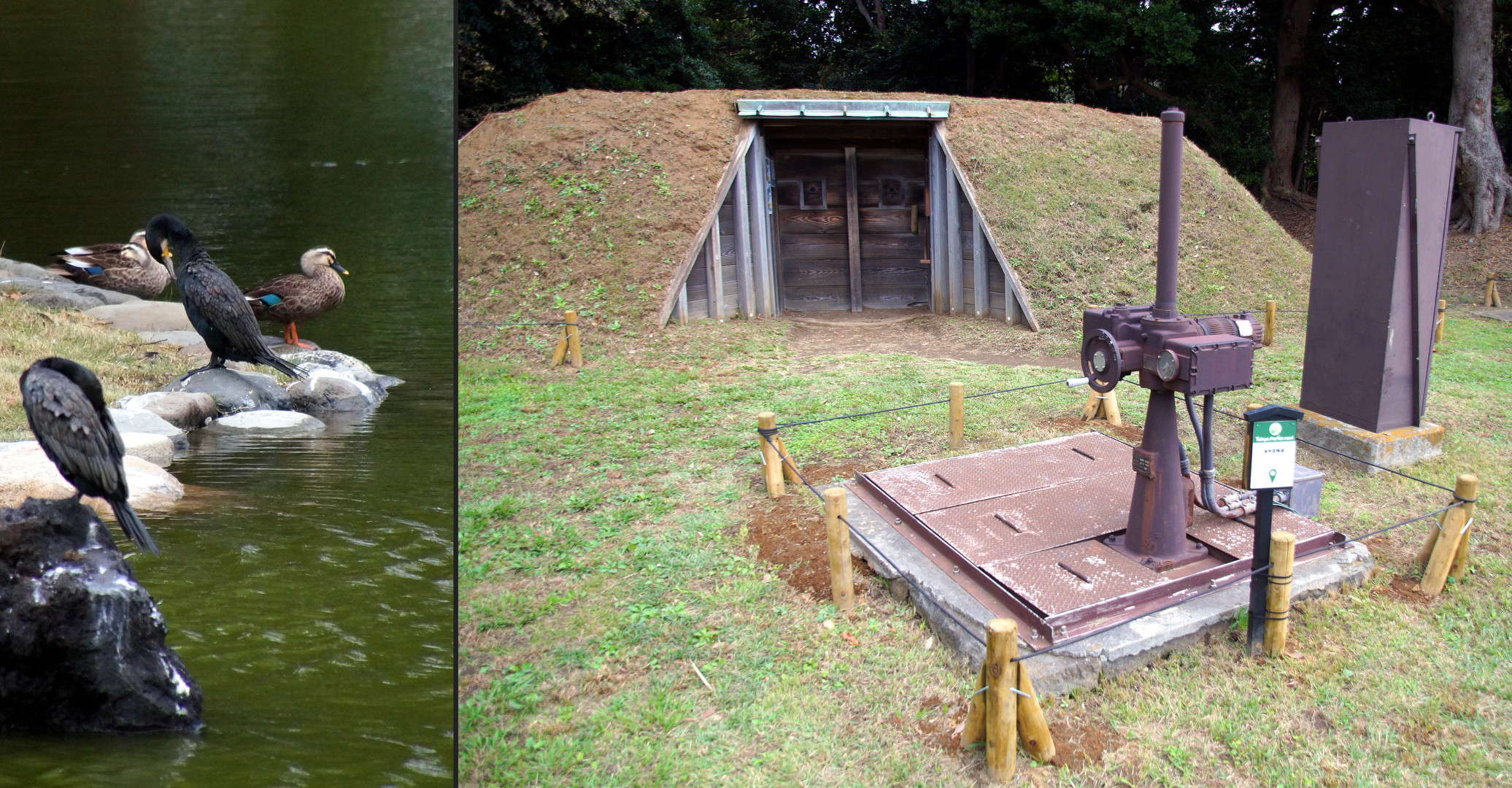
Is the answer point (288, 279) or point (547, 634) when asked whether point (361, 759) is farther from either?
point (547, 634)

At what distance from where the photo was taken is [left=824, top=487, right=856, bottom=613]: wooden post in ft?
13.9

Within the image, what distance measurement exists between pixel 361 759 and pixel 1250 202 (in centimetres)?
1607

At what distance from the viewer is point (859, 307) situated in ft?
43.2

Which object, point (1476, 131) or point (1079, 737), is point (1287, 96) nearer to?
point (1476, 131)

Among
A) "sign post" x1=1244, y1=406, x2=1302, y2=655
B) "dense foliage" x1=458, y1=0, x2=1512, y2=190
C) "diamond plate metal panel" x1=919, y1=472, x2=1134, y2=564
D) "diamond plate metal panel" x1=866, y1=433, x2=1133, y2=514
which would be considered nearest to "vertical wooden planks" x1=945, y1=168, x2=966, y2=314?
"diamond plate metal panel" x1=866, y1=433, x2=1133, y2=514

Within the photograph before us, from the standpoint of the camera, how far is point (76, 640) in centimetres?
145

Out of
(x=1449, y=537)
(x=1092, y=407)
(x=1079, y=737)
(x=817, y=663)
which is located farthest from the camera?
(x=1092, y=407)

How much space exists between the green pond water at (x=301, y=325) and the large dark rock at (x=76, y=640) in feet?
0.11

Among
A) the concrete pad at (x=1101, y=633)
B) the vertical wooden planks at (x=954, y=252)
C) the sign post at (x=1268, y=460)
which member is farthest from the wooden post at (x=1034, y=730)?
the vertical wooden planks at (x=954, y=252)

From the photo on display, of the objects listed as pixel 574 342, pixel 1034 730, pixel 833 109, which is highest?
pixel 833 109

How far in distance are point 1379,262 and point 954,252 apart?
21.8 feet

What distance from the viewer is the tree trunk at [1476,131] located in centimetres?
1695

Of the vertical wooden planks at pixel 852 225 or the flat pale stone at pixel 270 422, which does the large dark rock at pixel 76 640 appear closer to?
the flat pale stone at pixel 270 422

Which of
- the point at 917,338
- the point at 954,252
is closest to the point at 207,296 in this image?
the point at 917,338
